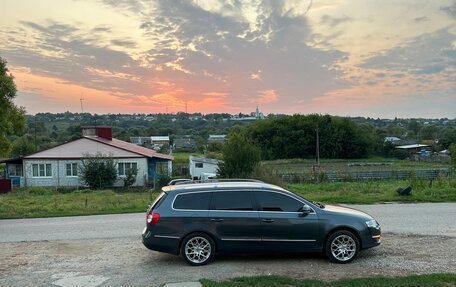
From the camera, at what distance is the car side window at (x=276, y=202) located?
8.26m

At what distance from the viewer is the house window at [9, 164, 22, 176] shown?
44438 millimetres

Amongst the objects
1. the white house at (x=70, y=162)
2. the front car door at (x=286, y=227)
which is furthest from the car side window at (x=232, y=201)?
the white house at (x=70, y=162)

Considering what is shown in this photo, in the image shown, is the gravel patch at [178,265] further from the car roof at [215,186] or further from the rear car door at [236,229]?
the car roof at [215,186]

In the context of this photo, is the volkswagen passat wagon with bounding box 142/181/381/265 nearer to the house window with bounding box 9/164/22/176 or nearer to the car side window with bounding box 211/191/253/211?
the car side window with bounding box 211/191/253/211

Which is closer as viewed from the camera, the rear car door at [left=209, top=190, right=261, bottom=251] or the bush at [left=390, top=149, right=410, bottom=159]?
the rear car door at [left=209, top=190, right=261, bottom=251]

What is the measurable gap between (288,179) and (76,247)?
2398 centimetres

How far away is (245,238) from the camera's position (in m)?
8.12

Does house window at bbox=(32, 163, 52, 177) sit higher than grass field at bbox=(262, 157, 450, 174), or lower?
higher

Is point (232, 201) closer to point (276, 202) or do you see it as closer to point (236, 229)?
point (236, 229)

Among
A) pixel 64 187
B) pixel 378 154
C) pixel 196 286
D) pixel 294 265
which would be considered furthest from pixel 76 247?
pixel 378 154

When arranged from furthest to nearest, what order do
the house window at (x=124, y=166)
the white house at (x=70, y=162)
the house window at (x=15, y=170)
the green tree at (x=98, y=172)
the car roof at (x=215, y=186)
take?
1. the house window at (x=15, y=170)
2. the house window at (x=124, y=166)
3. the white house at (x=70, y=162)
4. the green tree at (x=98, y=172)
5. the car roof at (x=215, y=186)

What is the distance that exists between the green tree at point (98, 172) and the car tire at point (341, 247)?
34.2m

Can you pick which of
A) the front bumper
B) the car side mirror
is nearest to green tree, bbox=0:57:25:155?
the car side mirror

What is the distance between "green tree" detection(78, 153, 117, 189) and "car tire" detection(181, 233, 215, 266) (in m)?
33.3
